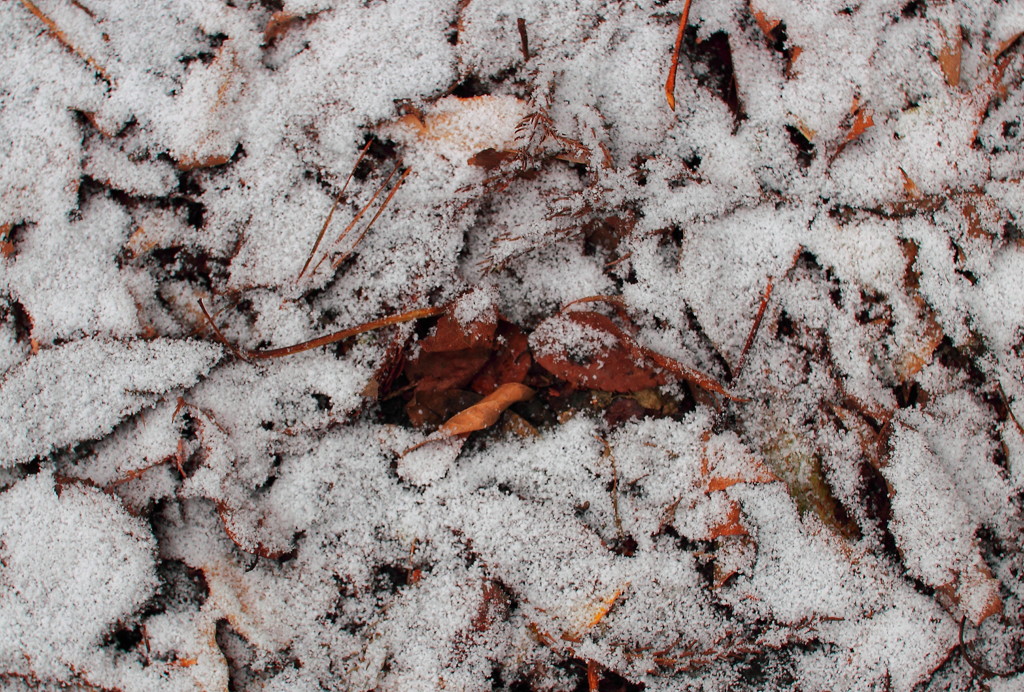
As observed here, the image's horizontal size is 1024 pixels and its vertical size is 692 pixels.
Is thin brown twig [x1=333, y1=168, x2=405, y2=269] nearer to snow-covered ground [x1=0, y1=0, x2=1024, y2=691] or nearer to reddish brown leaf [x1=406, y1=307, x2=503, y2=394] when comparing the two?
snow-covered ground [x1=0, y1=0, x2=1024, y2=691]

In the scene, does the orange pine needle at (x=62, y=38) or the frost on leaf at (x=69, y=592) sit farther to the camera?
the orange pine needle at (x=62, y=38)

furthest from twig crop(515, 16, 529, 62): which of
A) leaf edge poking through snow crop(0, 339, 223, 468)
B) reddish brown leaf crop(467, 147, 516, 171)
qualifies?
leaf edge poking through snow crop(0, 339, 223, 468)

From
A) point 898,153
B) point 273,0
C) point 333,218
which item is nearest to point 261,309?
point 333,218

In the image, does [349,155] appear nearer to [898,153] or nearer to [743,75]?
[743,75]

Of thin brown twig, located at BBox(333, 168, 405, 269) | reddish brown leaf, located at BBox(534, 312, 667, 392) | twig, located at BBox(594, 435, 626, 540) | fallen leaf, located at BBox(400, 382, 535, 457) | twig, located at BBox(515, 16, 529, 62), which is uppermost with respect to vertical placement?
twig, located at BBox(515, 16, 529, 62)

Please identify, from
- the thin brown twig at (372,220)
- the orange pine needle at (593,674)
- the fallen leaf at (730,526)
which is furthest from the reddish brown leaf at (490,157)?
the orange pine needle at (593,674)

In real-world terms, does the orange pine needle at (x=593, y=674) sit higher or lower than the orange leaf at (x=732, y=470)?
lower

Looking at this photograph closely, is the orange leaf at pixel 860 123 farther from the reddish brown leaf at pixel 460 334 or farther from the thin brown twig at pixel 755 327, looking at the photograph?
the reddish brown leaf at pixel 460 334

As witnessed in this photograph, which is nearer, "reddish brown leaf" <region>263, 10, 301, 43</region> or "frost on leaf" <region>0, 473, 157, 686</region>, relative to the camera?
"frost on leaf" <region>0, 473, 157, 686</region>

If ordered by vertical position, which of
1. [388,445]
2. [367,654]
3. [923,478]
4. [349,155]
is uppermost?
[349,155]
